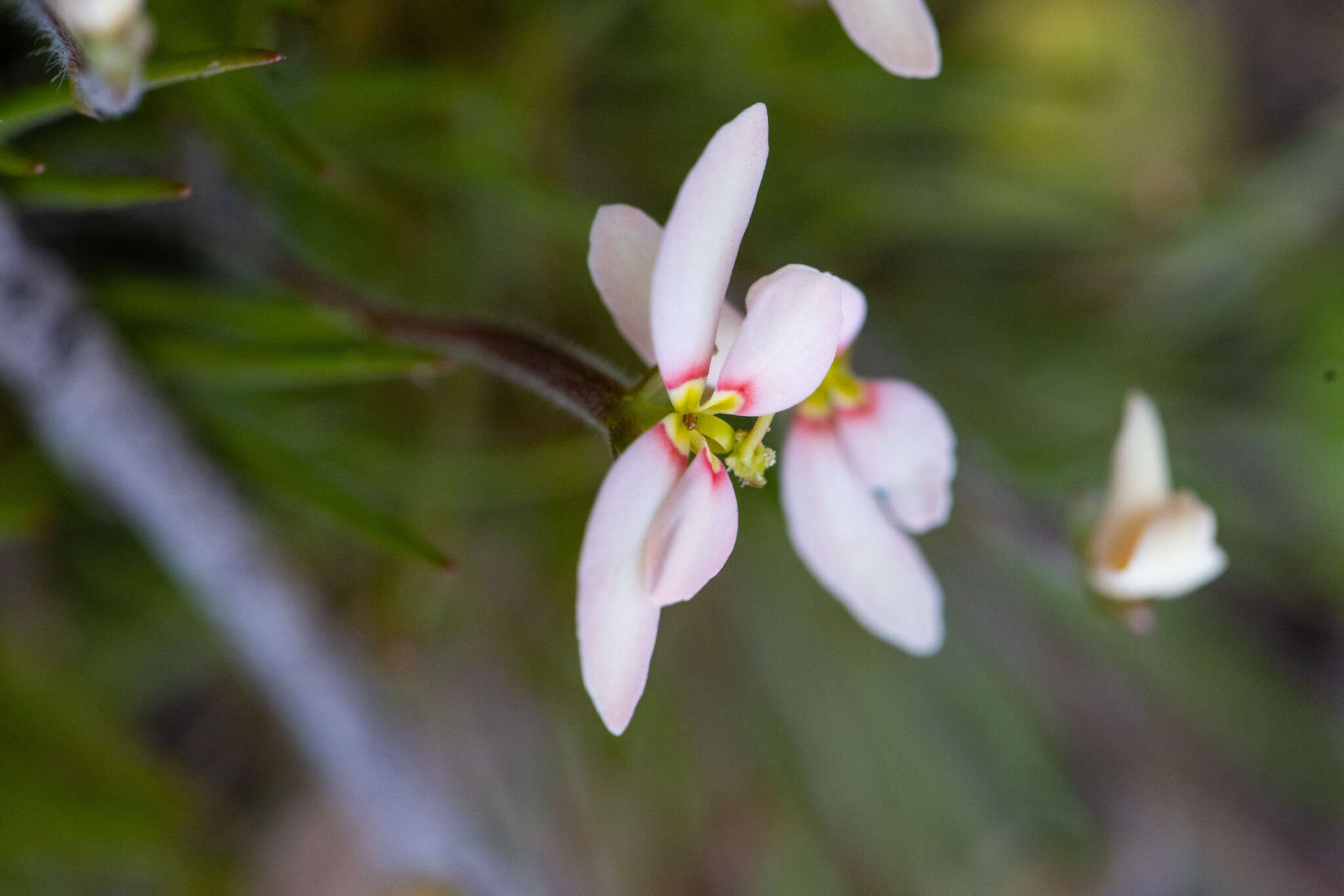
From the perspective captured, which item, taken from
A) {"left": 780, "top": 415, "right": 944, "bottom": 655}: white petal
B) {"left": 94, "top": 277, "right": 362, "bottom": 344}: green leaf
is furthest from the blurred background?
{"left": 780, "top": 415, "right": 944, "bottom": 655}: white petal

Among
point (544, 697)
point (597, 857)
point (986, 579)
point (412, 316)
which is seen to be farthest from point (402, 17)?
point (986, 579)

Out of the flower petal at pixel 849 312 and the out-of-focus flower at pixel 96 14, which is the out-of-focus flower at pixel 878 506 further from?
the out-of-focus flower at pixel 96 14

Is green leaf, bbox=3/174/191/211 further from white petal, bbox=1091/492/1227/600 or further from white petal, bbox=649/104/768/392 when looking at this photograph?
white petal, bbox=1091/492/1227/600

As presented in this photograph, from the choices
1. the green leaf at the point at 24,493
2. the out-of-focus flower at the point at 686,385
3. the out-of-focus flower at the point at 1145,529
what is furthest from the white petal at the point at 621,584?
the green leaf at the point at 24,493

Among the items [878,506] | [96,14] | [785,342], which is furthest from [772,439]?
[96,14]

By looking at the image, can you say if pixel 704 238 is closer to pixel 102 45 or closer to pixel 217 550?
pixel 102 45

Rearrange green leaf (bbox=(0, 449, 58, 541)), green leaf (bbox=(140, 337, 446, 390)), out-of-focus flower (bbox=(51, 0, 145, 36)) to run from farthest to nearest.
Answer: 1. green leaf (bbox=(0, 449, 58, 541))
2. green leaf (bbox=(140, 337, 446, 390))
3. out-of-focus flower (bbox=(51, 0, 145, 36))
